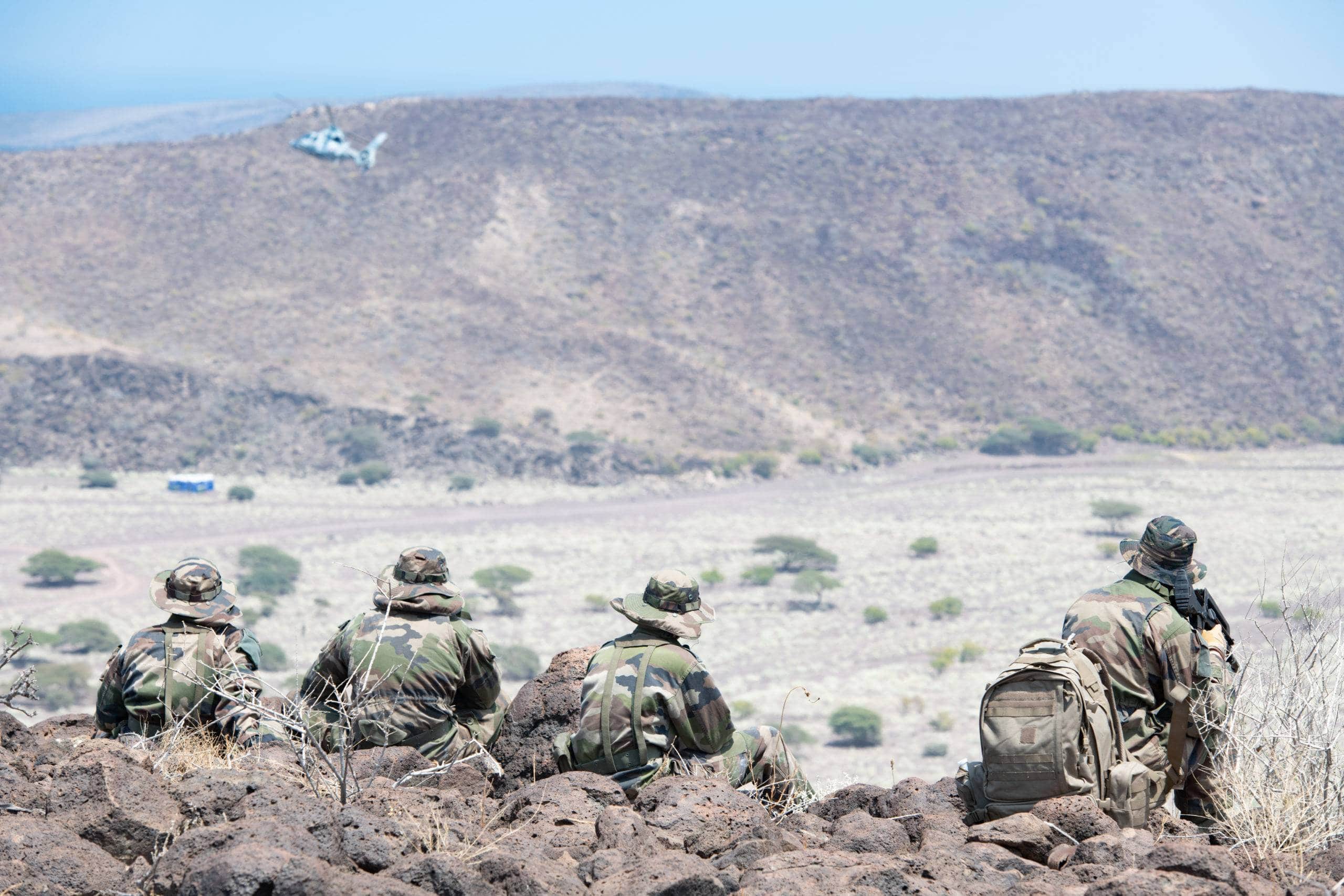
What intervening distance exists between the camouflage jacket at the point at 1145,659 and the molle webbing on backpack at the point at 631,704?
5.55ft

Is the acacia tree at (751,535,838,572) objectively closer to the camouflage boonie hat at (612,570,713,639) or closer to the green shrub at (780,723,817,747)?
the green shrub at (780,723,817,747)

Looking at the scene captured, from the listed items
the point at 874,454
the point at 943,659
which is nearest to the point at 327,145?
the point at 874,454

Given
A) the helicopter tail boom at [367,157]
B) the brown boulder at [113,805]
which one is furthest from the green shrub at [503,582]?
the brown boulder at [113,805]

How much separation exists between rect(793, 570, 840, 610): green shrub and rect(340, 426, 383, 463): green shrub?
60.4ft

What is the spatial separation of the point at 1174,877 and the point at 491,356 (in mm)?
53357

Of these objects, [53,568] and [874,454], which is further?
[874,454]

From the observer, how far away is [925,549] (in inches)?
1544

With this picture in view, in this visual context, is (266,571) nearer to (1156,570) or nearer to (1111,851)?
(1156,570)

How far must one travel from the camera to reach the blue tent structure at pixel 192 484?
45.2 meters

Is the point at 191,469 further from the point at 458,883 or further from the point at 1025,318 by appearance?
the point at 458,883

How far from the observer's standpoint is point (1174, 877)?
413cm

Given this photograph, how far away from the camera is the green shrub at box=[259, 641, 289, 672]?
1169 inches

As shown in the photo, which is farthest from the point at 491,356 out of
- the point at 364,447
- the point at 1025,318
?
the point at 1025,318

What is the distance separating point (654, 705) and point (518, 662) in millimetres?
25154
